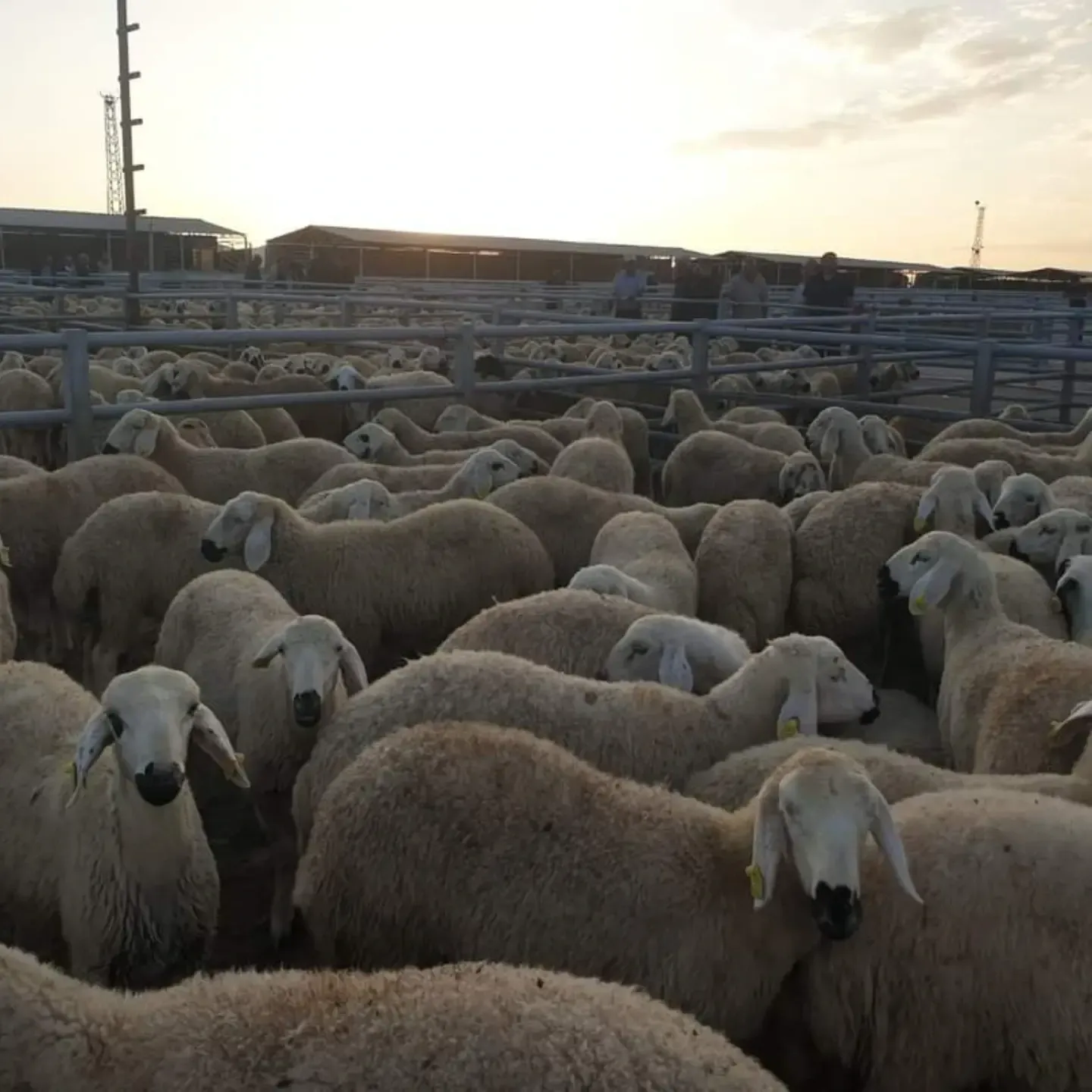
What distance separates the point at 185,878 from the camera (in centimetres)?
339

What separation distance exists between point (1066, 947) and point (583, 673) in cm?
219

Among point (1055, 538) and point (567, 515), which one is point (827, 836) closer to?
point (1055, 538)

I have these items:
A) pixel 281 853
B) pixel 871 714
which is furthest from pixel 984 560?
pixel 281 853

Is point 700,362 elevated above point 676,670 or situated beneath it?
elevated above

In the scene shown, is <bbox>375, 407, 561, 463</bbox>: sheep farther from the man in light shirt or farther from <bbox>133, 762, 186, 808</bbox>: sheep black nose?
the man in light shirt

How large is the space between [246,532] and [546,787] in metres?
3.08

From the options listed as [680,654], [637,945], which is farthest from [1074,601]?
[637,945]

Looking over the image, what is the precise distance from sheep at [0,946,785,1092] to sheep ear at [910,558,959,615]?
10.1 feet

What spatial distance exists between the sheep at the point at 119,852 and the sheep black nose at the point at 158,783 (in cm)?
6

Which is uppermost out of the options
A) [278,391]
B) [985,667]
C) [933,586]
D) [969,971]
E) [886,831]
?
[278,391]

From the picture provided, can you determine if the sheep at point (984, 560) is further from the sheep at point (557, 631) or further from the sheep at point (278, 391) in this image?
the sheep at point (278, 391)

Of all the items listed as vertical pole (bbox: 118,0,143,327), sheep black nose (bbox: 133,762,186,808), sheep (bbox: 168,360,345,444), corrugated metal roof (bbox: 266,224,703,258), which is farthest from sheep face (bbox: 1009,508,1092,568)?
corrugated metal roof (bbox: 266,224,703,258)

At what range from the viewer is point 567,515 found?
21.4 feet

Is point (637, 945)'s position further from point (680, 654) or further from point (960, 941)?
point (680, 654)
